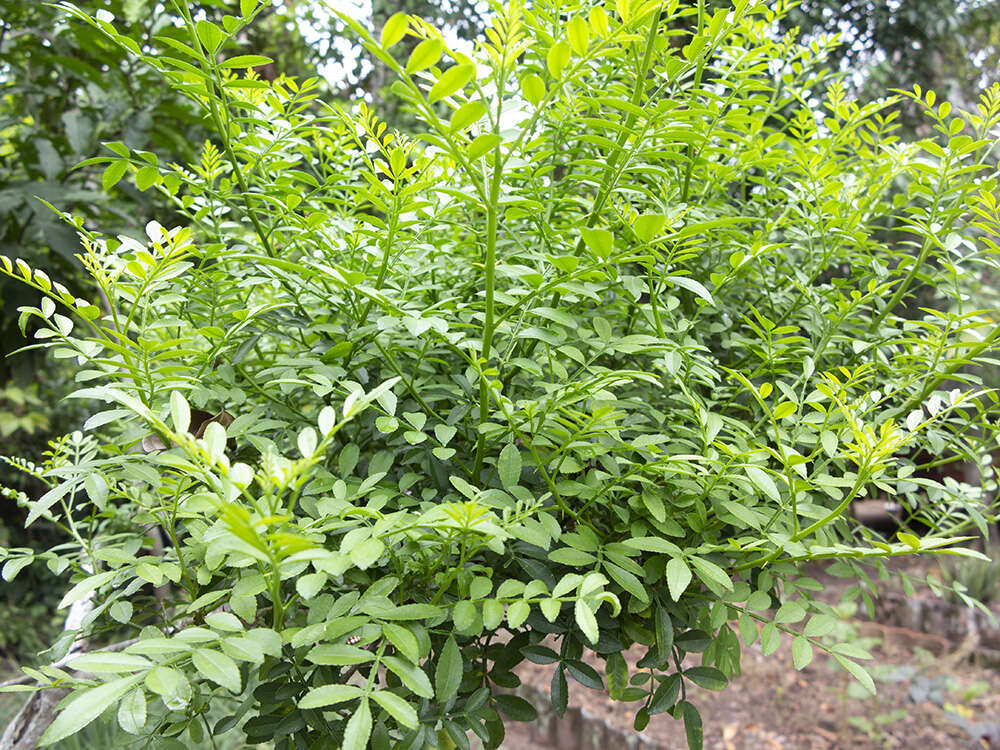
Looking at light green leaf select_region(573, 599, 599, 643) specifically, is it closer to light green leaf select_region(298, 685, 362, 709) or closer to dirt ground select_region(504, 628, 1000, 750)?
light green leaf select_region(298, 685, 362, 709)

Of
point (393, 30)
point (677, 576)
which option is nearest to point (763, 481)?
point (677, 576)

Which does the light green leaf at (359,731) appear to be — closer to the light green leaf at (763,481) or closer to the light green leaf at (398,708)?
the light green leaf at (398,708)

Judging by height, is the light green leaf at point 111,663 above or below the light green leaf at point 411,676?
above

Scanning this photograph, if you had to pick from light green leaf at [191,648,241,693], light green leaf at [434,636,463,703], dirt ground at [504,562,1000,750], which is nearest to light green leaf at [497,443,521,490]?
light green leaf at [434,636,463,703]

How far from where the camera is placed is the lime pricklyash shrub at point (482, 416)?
475 millimetres

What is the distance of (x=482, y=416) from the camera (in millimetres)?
623

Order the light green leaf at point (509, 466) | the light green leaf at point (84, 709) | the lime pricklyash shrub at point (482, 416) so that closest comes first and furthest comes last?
the light green leaf at point (84, 709) → the lime pricklyash shrub at point (482, 416) → the light green leaf at point (509, 466)

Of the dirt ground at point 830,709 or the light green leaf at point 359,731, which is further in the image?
the dirt ground at point 830,709

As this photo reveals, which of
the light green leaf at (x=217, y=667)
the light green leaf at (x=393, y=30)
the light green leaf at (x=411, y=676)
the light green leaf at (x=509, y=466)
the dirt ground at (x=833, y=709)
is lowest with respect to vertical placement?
the dirt ground at (x=833, y=709)

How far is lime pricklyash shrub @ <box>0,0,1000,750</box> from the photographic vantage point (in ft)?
1.56

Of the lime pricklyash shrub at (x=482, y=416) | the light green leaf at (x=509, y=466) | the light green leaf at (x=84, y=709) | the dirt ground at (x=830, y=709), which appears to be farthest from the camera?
the dirt ground at (x=830, y=709)

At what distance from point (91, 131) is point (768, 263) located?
7.15ft

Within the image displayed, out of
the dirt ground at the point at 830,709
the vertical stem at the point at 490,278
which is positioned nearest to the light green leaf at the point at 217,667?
the vertical stem at the point at 490,278

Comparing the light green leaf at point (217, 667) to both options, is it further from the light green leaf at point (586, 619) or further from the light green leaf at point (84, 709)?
the light green leaf at point (586, 619)
